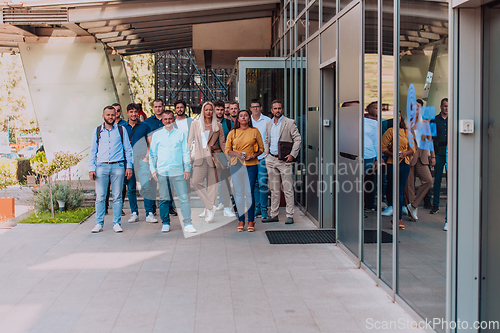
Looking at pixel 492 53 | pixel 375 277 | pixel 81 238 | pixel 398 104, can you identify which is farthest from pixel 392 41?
pixel 81 238

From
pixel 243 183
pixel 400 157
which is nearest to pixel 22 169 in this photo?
pixel 243 183

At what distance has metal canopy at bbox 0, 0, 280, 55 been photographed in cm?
1052

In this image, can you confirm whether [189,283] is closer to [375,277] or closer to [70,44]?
[375,277]

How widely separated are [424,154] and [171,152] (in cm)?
427

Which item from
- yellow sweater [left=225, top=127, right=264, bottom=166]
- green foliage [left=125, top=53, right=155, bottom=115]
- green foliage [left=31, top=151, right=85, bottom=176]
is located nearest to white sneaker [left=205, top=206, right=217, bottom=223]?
yellow sweater [left=225, top=127, right=264, bottom=166]

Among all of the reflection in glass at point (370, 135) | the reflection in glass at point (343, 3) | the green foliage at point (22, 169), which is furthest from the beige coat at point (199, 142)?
the green foliage at point (22, 169)

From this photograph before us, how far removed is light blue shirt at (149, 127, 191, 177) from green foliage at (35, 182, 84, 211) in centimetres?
268

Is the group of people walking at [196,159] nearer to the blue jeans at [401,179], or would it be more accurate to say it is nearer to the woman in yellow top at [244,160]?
the woman in yellow top at [244,160]

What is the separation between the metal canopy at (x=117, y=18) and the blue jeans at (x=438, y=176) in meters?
8.54

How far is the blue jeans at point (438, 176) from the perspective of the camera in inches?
135

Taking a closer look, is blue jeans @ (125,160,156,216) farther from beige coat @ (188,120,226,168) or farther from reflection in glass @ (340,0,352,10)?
reflection in glass @ (340,0,352,10)

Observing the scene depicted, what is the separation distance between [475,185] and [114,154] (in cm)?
545

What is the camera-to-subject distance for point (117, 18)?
1089cm

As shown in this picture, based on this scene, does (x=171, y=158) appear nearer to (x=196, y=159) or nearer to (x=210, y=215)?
(x=196, y=159)
